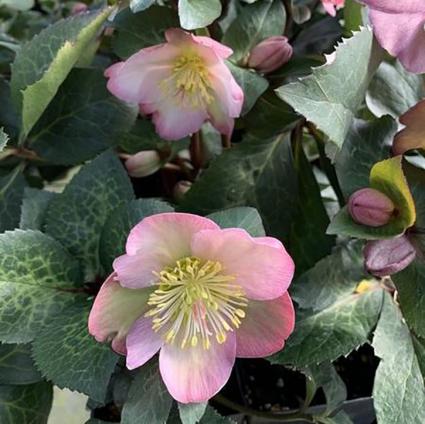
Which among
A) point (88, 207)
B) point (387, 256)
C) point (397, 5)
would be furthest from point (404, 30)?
point (88, 207)

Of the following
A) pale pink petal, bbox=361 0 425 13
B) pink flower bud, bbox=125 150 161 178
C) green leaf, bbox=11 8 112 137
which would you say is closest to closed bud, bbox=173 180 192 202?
pink flower bud, bbox=125 150 161 178

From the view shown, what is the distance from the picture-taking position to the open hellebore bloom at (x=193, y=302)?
402 millimetres

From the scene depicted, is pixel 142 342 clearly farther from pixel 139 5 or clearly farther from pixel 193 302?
pixel 139 5

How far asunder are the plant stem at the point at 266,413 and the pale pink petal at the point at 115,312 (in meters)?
0.17

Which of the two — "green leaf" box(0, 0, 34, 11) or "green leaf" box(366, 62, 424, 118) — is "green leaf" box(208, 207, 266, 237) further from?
"green leaf" box(0, 0, 34, 11)

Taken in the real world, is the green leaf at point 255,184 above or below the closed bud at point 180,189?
above

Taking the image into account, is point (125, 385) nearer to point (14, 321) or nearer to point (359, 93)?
point (14, 321)

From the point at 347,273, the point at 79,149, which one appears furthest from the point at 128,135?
the point at 347,273

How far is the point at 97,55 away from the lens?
67 cm

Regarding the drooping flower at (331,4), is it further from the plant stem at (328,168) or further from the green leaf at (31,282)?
the green leaf at (31,282)

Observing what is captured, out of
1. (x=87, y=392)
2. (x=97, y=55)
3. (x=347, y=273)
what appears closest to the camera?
(x=87, y=392)

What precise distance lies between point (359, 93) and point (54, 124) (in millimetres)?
237

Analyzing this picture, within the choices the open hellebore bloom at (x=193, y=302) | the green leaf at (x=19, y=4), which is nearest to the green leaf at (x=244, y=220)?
the open hellebore bloom at (x=193, y=302)

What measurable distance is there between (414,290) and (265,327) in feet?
0.32
